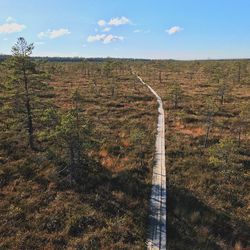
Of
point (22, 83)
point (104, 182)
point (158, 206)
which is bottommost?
point (158, 206)

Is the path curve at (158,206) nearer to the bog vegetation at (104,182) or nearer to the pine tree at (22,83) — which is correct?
the bog vegetation at (104,182)

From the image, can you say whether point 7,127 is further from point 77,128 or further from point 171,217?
point 171,217

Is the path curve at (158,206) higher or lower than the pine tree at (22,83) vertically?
lower

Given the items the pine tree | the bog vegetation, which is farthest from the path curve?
the pine tree

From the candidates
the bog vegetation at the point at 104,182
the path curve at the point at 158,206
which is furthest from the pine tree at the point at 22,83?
the path curve at the point at 158,206

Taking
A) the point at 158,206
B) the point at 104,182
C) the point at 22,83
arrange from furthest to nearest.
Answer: the point at 22,83, the point at 104,182, the point at 158,206

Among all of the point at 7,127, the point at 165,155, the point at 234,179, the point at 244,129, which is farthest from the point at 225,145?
the point at 7,127

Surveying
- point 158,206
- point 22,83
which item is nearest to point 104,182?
point 158,206

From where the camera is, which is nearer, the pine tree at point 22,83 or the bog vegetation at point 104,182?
the bog vegetation at point 104,182

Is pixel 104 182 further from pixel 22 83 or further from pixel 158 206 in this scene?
pixel 22 83

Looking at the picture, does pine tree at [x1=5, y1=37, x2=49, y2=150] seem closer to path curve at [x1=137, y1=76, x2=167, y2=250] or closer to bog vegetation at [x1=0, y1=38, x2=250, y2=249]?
bog vegetation at [x1=0, y1=38, x2=250, y2=249]

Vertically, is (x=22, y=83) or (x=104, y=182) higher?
(x=22, y=83)

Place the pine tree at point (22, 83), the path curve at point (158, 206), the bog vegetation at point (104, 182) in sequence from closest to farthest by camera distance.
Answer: the path curve at point (158, 206)
the bog vegetation at point (104, 182)
the pine tree at point (22, 83)
